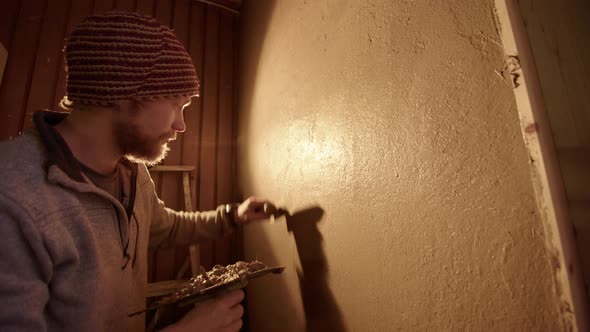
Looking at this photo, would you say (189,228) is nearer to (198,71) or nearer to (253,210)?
(253,210)

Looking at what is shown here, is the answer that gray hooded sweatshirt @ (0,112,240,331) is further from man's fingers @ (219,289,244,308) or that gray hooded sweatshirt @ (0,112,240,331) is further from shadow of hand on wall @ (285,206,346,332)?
shadow of hand on wall @ (285,206,346,332)

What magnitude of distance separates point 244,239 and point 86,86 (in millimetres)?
1611

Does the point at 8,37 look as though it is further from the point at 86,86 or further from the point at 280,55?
the point at 280,55

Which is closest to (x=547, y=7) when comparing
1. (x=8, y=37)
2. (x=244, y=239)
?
(x=244, y=239)

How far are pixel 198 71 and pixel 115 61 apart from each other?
153 cm

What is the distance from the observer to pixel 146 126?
1.05 metres

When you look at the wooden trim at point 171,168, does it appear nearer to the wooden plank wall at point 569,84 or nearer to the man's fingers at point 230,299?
the man's fingers at point 230,299

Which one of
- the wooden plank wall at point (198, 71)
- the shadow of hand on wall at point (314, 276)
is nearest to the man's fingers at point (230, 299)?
the shadow of hand on wall at point (314, 276)

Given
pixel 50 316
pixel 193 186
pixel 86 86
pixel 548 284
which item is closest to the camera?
pixel 548 284

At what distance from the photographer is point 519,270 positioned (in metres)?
0.50

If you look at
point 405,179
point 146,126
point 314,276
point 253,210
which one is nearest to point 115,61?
point 146,126

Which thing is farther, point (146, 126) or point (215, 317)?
point (146, 126)

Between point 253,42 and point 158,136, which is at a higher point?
point 253,42

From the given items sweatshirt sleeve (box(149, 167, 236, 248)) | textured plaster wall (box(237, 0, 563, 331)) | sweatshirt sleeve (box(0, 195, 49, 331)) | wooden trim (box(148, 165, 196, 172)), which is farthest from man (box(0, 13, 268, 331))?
wooden trim (box(148, 165, 196, 172))
